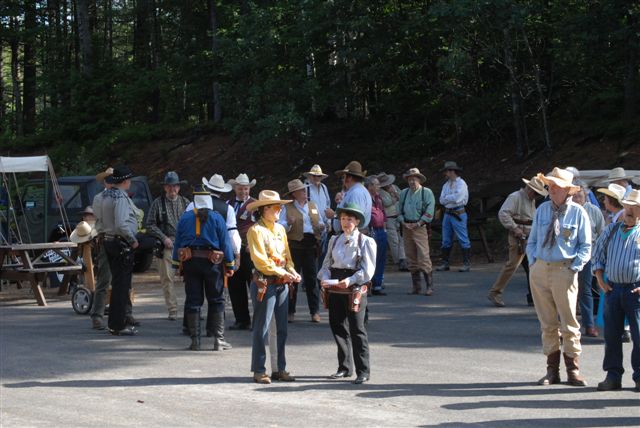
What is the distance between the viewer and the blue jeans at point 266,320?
945cm

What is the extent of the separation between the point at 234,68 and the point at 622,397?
21521mm

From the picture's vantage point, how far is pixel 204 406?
8461 mm

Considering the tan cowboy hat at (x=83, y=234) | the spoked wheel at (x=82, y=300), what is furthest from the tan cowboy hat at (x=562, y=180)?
the tan cowboy hat at (x=83, y=234)

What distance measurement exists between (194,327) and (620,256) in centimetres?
470

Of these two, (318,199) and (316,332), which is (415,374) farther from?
(318,199)

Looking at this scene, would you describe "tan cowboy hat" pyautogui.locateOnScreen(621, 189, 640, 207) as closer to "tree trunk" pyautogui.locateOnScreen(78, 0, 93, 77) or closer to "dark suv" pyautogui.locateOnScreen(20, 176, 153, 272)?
"dark suv" pyautogui.locateOnScreen(20, 176, 153, 272)

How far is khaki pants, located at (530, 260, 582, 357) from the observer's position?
9047 mm

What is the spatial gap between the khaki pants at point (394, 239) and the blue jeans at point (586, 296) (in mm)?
7198

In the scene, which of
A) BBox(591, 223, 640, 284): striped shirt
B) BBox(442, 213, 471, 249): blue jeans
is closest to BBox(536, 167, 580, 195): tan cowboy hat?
BBox(591, 223, 640, 284): striped shirt

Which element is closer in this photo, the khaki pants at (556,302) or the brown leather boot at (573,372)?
the khaki pants at (556,302)

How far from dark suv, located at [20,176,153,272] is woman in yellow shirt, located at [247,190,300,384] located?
37.3 feet

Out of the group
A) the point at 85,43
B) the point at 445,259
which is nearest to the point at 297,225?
the point at 445,259

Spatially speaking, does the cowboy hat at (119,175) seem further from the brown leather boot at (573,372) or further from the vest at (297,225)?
the brown leather boot at (573,372)

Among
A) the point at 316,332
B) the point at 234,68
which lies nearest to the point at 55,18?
the point at 234,68
